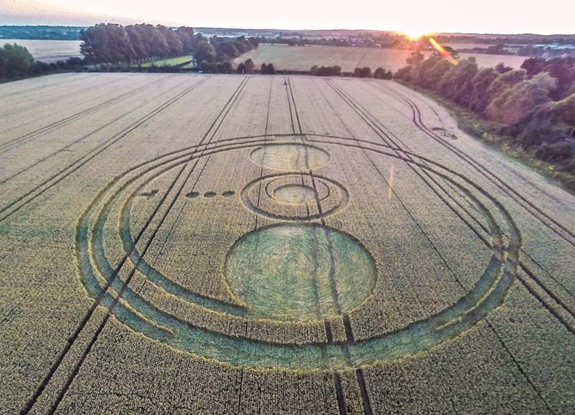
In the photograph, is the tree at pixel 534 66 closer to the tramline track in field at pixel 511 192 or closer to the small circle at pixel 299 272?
the tramline track in field at pixel 511 192

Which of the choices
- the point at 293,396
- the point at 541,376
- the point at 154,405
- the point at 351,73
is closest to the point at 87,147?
the point at 154,405

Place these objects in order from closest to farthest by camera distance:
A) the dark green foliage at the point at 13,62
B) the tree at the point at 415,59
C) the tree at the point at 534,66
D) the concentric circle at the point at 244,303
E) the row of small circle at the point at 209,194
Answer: the concentric circle at the point at 244,303 < the row of small circle at the point at 209,194 < the tree at the point at 534,66 < the dark green foliage at the point at 13,62 < the tree at the point at 415,59

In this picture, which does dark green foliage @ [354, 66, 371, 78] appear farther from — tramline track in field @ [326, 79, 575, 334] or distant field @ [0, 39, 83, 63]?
distant field @ [0, 39, 83, 63]

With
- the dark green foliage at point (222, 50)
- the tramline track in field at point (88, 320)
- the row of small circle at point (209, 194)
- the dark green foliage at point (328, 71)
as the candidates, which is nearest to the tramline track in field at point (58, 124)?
the tramline track in field at point (88, 320)

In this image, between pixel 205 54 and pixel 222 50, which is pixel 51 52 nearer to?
pixel 222 50

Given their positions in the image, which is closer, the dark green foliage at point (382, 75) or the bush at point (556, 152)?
the bush at point (556, 152)

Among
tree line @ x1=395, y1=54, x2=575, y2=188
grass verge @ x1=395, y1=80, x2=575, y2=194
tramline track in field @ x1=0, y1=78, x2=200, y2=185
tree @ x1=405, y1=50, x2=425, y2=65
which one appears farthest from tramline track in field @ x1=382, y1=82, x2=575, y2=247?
tree @ x1=405, y1=50, x2=425, y2=65

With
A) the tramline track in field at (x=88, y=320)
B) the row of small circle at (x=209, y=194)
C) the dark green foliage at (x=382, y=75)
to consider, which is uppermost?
the tramline track in field at (x=88, y=320)

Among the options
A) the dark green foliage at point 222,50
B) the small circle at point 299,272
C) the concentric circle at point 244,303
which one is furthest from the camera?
the dark green foliage at point 222,50
